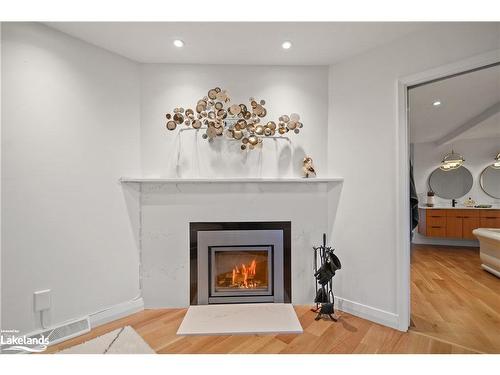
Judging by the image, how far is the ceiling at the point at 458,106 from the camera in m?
2.20

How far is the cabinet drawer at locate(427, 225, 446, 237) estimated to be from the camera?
4.54 meters

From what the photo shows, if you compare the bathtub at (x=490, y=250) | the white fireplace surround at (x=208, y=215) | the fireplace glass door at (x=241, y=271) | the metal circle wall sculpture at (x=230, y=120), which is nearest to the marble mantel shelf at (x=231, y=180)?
the white fireplace surround at (x=208, y=215)

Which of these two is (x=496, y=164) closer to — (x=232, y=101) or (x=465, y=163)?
(x=465, y=163)

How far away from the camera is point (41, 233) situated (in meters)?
1.59

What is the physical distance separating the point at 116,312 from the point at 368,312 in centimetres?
213

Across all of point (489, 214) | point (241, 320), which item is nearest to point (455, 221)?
point (489, 214)

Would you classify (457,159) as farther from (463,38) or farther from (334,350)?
(334,350)

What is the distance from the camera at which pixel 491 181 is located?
445 centimetres

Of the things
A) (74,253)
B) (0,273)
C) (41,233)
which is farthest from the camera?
(74,253)

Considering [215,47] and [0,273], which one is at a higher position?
[215,47]

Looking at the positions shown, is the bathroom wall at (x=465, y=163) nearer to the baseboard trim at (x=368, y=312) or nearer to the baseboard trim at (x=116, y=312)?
the baseboard trim at (x=368, y=312)
